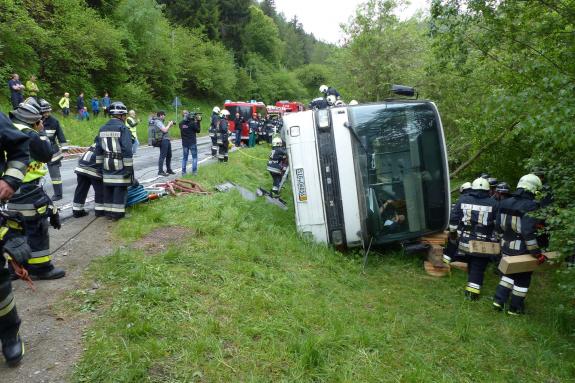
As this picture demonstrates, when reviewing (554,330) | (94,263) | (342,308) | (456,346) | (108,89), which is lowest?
(554,330)

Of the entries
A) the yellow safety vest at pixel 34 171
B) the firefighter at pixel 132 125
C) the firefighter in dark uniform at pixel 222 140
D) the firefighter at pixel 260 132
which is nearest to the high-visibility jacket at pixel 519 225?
the yellow safety vest at pixel 34 171

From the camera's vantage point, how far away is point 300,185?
6613 mm

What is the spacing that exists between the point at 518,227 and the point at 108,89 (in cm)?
2550

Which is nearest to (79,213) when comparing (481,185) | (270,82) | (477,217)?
(477,217)

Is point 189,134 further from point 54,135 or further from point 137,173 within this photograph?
point 54,135

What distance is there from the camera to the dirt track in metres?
2.87

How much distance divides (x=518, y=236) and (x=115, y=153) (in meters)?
5.70

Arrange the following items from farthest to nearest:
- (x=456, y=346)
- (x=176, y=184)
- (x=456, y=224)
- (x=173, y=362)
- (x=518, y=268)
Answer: (x=176, y=184), (x=456, y=224), (x=518, y=268), (x=456, y=346), (x=173, y=362)

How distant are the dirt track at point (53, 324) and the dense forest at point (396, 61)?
4402 mm

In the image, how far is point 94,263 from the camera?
4.62 m

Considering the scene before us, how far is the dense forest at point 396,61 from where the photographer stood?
470cm

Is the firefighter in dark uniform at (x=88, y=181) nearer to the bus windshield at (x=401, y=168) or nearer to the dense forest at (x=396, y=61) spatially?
the bus windshield at (x=401, y=168)

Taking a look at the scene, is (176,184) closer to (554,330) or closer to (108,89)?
(554,330)

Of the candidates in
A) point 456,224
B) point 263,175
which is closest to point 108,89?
point 263,175
